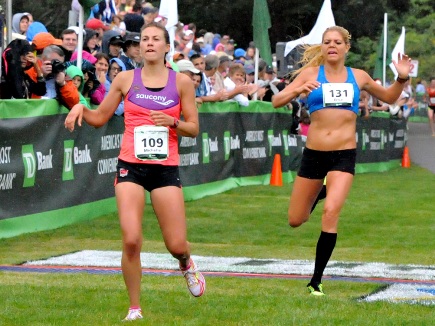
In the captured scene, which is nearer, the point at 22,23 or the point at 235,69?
the point at 22,23

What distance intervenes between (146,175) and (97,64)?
7776 millimetres

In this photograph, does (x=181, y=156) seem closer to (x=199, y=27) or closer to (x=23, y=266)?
(x=23, y=266)

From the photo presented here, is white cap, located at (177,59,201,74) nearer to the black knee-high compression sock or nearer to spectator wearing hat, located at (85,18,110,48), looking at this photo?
spectator wearing hat, located at (85,18,110,48)

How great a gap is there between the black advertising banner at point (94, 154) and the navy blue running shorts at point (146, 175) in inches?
190

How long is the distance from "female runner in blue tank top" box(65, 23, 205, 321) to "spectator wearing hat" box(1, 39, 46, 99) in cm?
533

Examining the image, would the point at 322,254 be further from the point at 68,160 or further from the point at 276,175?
the point at 276,175

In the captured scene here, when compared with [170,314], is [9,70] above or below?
above

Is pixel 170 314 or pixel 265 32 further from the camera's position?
pixel 265 32

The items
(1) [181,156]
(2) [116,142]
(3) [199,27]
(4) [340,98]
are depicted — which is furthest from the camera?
(3) [199,27]

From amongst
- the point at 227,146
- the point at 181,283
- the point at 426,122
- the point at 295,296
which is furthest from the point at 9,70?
the point at 426,122

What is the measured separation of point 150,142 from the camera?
25.7ft

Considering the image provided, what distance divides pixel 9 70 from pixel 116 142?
3060 mm

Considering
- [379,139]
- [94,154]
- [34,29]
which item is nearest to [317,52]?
[94,154]

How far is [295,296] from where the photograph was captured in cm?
893
